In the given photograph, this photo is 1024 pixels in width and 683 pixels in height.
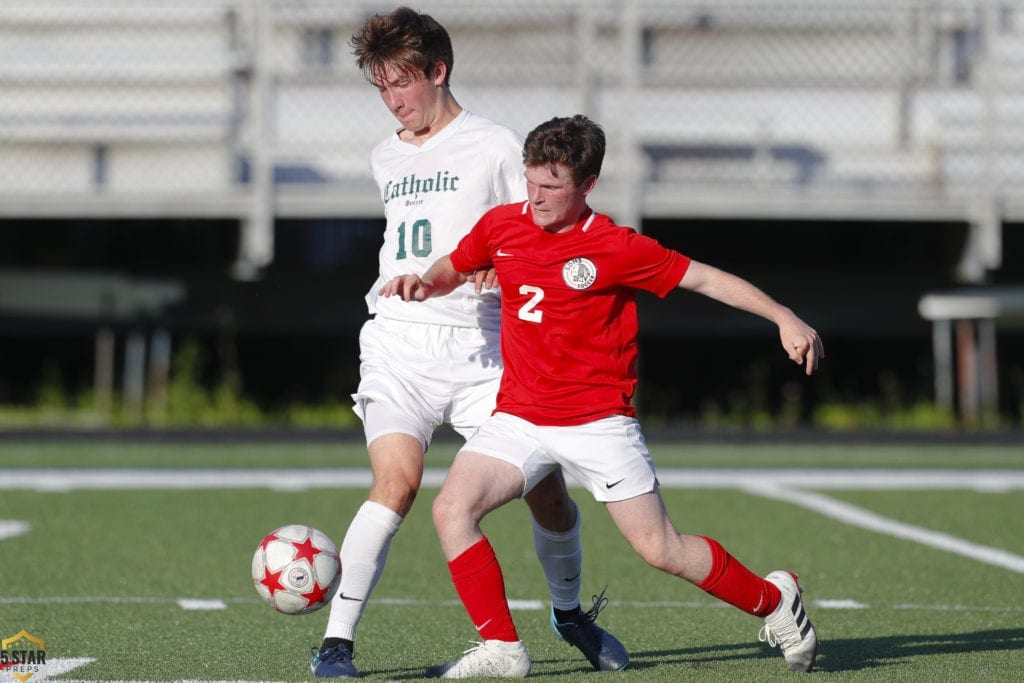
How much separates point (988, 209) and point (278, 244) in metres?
7.45

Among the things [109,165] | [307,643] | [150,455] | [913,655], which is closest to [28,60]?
[109,165]

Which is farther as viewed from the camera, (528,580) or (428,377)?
(528,580)

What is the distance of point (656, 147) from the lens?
15891 millimetres

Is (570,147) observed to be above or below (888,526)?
above

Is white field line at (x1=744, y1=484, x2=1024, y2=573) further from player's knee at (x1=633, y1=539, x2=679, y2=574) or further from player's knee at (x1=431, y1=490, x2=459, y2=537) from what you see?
player's knee at (x1=431, y1=490, x2=459, y2=537)

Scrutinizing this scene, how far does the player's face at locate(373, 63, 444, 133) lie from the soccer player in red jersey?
1.92 feet

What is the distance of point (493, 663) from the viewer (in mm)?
4207

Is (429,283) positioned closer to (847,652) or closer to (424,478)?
(847,652)

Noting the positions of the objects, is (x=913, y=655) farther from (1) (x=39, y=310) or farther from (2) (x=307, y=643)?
(1) (x=39, y=310)

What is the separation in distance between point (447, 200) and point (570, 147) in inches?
28.0

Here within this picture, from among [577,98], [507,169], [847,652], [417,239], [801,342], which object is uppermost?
[577,98]

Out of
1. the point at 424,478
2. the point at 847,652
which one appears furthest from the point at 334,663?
the point at 424,478

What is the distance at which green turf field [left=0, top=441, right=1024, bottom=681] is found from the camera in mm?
4609

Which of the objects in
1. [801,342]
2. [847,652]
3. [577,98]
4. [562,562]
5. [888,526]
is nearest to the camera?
[801,342]
